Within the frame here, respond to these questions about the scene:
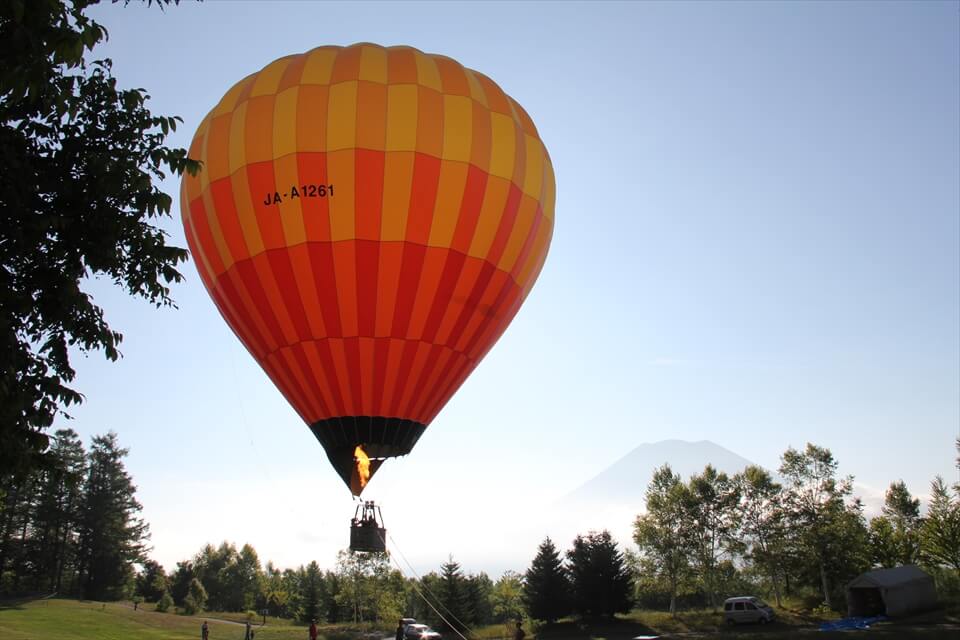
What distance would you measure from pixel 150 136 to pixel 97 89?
111 cm

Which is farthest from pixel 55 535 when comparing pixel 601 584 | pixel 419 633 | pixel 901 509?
pixel 901 509

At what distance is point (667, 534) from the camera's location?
42969 millimetres

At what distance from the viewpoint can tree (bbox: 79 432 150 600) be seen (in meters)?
Result: 59.6

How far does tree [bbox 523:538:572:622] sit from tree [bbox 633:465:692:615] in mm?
9071

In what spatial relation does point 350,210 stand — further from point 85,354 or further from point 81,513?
point 81,513

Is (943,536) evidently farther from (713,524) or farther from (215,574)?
(215,574)

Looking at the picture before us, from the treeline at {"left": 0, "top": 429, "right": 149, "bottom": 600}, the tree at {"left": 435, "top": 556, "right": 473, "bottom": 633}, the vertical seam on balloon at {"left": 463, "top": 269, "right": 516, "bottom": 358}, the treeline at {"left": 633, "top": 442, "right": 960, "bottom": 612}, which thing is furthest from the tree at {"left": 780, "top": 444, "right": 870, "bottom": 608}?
the treeline at {"left": 0, "top": 429, "right": 149, "bottom": 600}

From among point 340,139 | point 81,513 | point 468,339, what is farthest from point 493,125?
point 81,513

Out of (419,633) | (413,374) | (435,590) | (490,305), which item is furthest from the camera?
(435,590)

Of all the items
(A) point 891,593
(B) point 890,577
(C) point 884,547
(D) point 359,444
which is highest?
(D) point 359,444

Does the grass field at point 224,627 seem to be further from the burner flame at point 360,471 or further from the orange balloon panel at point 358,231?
the orange balloon panel at point 358,231

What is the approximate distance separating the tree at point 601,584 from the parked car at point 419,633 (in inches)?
357

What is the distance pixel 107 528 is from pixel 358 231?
196ft

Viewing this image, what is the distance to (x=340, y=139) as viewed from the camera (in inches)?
596
